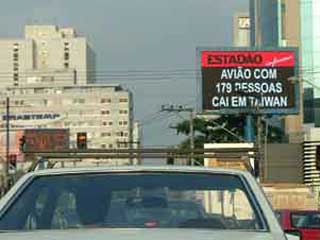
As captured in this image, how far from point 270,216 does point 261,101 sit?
58.3m

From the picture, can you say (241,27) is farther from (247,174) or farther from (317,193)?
(247,174)

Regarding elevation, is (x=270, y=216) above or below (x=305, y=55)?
below

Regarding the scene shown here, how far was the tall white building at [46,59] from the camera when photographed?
126m

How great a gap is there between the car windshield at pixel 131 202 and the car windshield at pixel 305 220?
48.5 ft

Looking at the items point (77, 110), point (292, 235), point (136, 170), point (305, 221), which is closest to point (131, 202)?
point (136, 170)

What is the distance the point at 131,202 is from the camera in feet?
21.2

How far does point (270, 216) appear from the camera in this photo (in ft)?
19.9

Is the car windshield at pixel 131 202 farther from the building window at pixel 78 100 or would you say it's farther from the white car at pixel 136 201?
the building window at pixel 78 100

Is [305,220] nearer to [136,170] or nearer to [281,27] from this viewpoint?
[136,170]

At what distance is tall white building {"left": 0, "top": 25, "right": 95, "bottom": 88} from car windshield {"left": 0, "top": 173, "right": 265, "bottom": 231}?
11253 centimetres

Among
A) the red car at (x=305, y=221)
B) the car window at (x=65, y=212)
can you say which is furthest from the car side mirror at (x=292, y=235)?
the red car at (x=305, y=221)

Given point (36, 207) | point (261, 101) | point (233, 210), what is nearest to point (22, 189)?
point (36, 207)

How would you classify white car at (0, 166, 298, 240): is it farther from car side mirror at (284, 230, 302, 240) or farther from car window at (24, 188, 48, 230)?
car side mirror at (284, 230, 302, 240)

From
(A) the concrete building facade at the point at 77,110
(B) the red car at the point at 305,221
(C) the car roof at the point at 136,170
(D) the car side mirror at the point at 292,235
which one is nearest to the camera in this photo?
(C) the car roof at the point at 136,170
